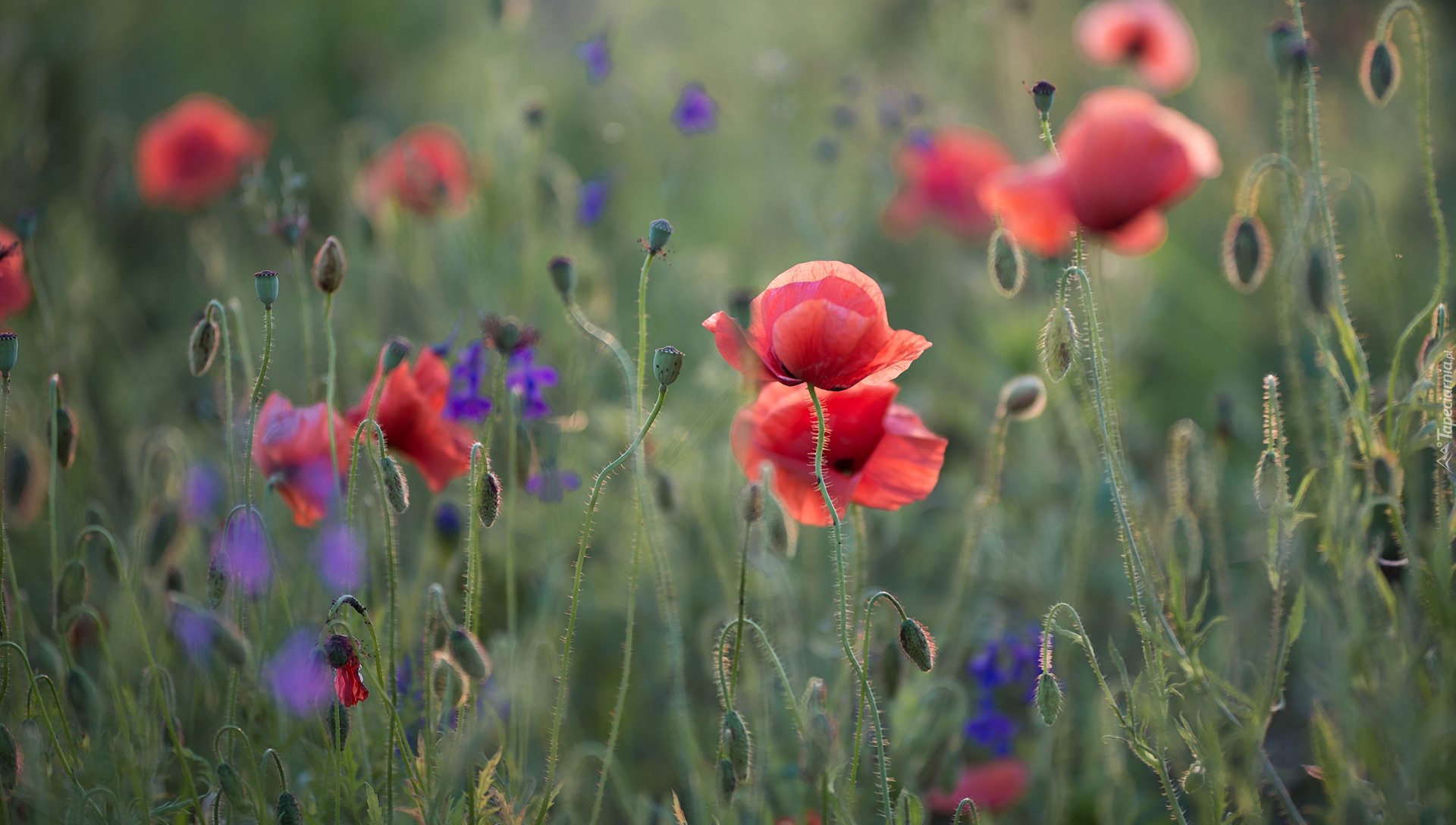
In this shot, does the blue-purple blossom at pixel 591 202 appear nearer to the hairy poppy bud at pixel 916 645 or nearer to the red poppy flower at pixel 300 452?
the red poppy flower at pixel 300 452

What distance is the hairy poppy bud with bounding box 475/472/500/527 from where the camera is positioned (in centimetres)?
123

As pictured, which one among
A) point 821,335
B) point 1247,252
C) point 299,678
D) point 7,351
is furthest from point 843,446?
point 7,351

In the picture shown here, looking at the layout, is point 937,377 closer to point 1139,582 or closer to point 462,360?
point 1139,582

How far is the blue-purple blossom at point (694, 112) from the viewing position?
2.20 m

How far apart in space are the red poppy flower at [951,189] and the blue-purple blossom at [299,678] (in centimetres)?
225

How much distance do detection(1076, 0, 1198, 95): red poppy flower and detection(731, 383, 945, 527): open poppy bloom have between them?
191cm

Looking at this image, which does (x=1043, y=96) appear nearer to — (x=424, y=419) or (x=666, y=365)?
(x=666, y=365)

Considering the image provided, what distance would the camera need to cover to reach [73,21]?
13.2 feet

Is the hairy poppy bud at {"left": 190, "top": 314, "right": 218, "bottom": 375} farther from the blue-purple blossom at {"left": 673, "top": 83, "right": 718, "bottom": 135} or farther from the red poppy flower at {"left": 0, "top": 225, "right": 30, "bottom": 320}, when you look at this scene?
the blue-purple blossom at {"left": 673, "top": 83, "right": 718, "bottom": 135}

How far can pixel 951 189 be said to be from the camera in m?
3.29

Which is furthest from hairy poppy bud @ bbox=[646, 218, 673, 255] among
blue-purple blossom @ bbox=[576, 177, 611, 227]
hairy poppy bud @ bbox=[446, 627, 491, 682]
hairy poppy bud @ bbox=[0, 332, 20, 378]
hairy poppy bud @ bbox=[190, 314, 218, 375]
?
blue-purple blossom @ bbox=[576, 177, 611, 227]

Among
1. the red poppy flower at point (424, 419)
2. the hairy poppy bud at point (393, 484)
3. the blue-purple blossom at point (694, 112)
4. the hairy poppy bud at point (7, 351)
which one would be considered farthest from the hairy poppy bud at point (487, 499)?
the blue-purple blossom at point (694, 112)

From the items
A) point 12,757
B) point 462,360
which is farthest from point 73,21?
point 12,757

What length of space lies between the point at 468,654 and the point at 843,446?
56 cm
